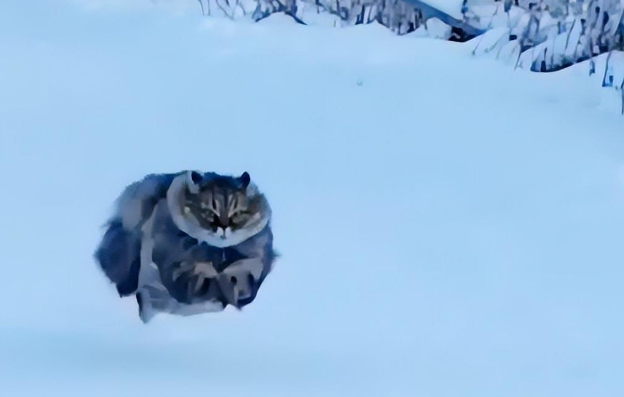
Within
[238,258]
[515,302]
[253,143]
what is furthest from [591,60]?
[238,258]

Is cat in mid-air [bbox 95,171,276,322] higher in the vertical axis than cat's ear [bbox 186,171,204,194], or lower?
lower

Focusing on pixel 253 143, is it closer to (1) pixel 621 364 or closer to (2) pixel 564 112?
(2) pixel 564 112

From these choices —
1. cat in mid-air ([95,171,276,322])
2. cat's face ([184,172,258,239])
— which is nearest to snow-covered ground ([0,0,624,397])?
cat in mid-air ([95,171,276,322])

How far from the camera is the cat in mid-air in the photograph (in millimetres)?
946

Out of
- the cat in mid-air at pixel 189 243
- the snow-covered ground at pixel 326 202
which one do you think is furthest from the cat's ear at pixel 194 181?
the snow-covered ground at pixel 326 202

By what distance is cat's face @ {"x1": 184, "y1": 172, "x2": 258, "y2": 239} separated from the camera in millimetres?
936

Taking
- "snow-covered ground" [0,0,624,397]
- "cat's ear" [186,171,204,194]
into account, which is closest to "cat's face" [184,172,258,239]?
"cat's ear" [186,171,204,194]

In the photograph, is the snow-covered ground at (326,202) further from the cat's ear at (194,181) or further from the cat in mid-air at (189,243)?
the cat's ear at (194,181)

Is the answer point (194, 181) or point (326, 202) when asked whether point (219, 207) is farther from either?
point (326, 202)

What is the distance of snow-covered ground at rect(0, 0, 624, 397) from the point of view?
3.39ft

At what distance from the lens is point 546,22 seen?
1224 mm

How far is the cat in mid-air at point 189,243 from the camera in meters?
0.95

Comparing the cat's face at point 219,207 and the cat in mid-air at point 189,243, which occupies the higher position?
the cat's face at point 219,207

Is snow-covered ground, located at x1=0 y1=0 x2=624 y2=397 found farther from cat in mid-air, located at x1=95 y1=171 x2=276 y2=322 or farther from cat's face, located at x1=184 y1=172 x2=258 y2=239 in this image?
cat's face, located at x1=184 y1=172 x2=258 y2=239
